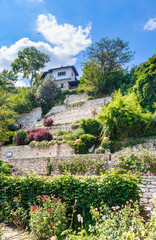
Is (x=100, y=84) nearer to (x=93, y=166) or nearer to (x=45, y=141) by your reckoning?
(x=45, y=141)

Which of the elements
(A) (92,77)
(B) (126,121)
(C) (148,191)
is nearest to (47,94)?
(A) (92,77)

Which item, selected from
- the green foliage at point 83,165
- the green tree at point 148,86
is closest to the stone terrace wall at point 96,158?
the green foliage at point 83,165

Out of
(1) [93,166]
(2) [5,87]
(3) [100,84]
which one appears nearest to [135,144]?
(1) [93,166]

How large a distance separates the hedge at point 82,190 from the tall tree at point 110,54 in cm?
2269

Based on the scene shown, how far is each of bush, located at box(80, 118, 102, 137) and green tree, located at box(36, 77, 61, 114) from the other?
13042mm

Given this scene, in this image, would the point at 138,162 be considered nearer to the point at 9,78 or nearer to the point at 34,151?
the point at 34,151

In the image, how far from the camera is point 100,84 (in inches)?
945

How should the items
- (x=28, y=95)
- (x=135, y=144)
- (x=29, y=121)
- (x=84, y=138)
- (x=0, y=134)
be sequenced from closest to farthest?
(x=135, y=144) < (x=84, y=138) < (x=0, y=134) < (x=29, y=121) < (x=28, y=95)

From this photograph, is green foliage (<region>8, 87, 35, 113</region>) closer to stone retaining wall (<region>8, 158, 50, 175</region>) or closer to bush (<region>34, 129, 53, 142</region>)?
bush (<region>34, 129, 53, 142</region>)

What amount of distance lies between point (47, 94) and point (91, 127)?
14759 mm

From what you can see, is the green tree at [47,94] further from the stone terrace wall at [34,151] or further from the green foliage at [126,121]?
the green foliage at [126,121]

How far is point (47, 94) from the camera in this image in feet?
92.0

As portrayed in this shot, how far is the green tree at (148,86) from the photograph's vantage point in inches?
625

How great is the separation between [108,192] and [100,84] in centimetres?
2055
